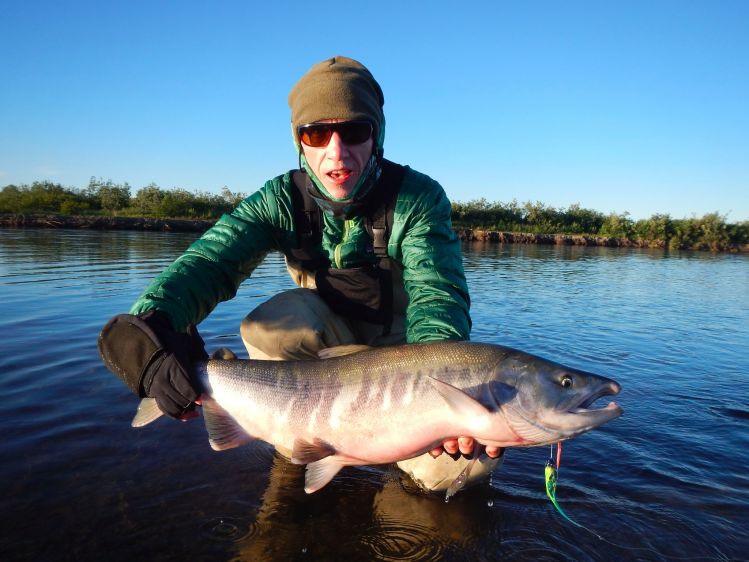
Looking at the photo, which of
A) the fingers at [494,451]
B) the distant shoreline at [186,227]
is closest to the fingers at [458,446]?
the fingers at [494,451]

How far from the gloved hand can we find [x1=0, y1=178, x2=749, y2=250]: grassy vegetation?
49.3 meters

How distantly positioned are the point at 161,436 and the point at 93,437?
0.55 metres

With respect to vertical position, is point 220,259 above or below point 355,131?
below

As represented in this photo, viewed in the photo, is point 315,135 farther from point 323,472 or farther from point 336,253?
point 323,472

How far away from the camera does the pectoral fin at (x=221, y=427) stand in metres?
3.08

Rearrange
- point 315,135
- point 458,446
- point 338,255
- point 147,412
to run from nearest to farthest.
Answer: point 458,446, point 147,412, point 315,135, point 338,255

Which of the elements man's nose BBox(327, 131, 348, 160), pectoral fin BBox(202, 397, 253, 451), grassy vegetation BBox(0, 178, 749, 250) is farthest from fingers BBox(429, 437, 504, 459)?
grassy vegetation BBox(0, 178, 749, 250)

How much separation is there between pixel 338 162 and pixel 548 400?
6.98ft

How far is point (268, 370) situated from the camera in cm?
303

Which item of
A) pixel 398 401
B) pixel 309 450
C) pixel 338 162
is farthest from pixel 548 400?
pixel 338 162

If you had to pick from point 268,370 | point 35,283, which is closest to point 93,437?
point 268,370

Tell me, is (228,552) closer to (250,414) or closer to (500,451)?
(250,414)

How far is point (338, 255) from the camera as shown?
4133mm

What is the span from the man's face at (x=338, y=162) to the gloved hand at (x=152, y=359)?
59.7 inches
